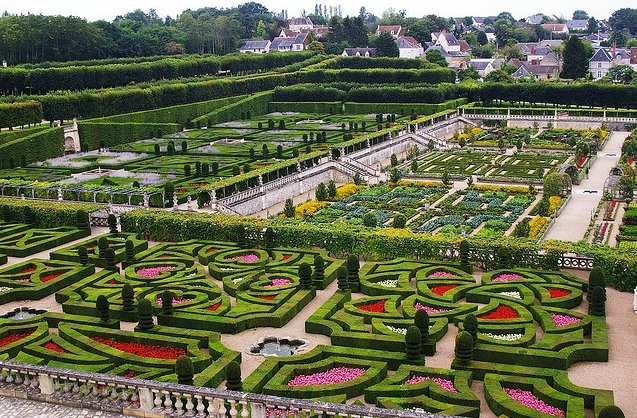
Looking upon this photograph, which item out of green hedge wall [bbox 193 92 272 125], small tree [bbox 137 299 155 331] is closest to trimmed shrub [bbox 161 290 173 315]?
small tree [bbox 137 299 155 331]

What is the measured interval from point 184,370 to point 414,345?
6.69 metres

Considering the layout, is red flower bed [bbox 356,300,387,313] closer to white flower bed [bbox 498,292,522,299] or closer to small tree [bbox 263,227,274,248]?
white flower bed [bbox 498,292,522,299]

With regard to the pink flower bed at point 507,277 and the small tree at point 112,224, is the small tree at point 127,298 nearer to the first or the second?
the small tree at point 112,224

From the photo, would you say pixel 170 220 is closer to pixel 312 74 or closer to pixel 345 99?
pixel 345 99

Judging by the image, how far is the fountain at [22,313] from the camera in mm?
27266

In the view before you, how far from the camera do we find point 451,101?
91562 millimetres

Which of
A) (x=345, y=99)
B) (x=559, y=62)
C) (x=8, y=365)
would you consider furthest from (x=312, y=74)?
(x=8, y=365)

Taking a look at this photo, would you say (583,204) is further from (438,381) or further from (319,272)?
(438,381)

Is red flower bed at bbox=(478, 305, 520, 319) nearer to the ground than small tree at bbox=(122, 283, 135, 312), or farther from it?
nearer to the ground

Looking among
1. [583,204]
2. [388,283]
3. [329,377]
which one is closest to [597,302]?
[388,283]

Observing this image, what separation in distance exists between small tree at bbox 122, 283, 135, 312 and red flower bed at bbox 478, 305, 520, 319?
39.5 feet

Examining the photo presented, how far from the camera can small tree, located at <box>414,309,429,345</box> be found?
2256cm

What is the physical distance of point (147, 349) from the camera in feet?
76.5

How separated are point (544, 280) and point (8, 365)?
61.7 feet
